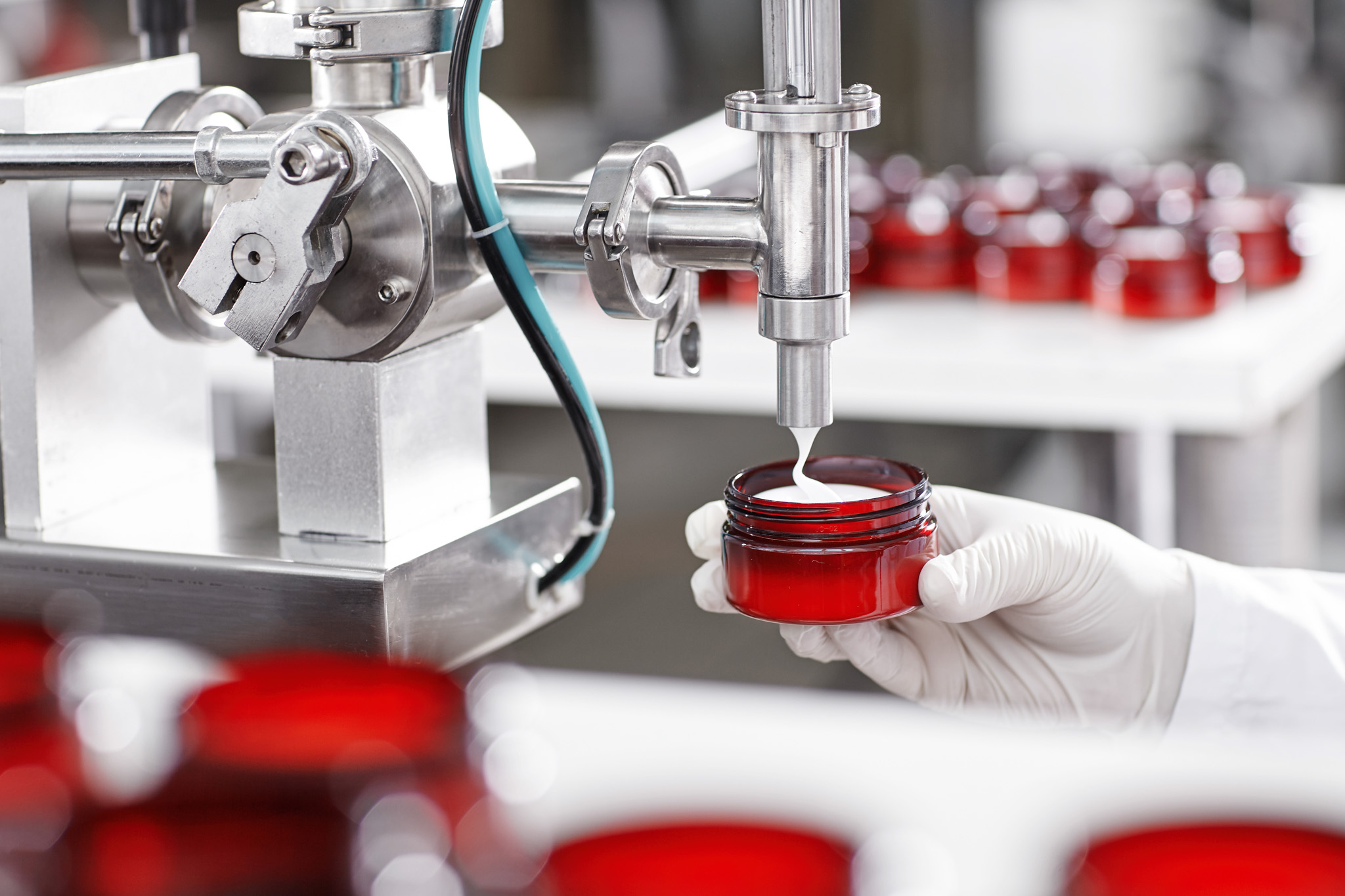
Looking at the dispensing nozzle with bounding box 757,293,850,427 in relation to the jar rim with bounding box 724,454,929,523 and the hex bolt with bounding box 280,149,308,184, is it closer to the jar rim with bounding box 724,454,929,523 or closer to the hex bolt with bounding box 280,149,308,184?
the jar rim with bounding box 724,454,929,523

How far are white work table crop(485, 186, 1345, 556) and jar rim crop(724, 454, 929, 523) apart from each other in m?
1.17

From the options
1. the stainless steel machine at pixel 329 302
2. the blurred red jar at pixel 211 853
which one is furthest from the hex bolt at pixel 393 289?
the blurred red jar at pixel 211 853

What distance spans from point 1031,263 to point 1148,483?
339 millimetres

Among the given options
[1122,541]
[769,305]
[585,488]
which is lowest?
[585,488]

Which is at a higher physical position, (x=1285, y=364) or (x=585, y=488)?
(x=1285, y=364)

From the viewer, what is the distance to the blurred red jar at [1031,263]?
2.14 meters

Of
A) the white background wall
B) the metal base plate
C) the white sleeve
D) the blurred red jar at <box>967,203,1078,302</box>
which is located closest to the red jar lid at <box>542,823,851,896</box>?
the metal base plate

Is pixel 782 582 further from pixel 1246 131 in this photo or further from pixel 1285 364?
pixel 1246 131

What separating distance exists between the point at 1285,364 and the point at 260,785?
1.78m

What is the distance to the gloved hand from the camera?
0.97 metres

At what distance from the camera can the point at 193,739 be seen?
0.46 meters

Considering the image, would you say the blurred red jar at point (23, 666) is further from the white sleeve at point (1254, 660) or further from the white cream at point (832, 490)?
the white sleeve at point (1254, 660)

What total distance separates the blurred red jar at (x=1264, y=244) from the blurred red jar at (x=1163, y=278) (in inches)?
2.8

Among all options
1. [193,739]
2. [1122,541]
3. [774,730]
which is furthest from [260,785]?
[1122,541]
